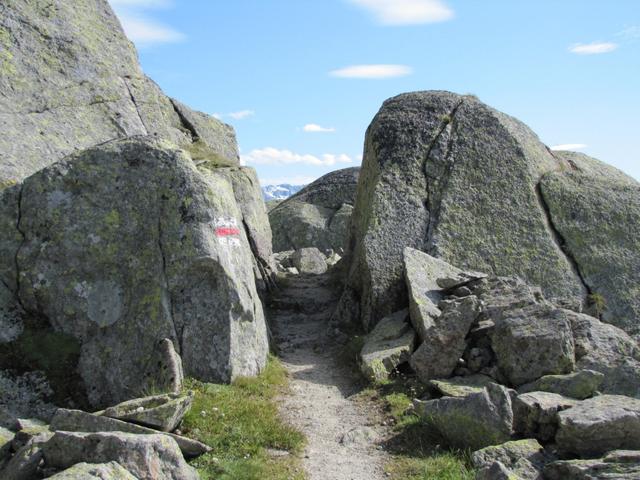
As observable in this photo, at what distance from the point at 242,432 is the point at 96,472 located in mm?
4712

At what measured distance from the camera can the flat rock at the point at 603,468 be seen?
8.91m

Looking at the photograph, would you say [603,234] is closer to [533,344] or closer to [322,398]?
[533,344]

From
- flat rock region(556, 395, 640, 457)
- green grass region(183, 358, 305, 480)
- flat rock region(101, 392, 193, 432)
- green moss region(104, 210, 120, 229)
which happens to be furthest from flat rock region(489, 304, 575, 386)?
green moss region(104, 210, 120, 229)

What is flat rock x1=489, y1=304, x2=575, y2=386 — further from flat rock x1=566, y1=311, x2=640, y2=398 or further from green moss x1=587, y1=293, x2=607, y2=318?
green moss x1=587, y1=293, x2=607, y2=318

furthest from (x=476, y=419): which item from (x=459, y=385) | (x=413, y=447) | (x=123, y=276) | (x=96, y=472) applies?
(x=123, y=276)

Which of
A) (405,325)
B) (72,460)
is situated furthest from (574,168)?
(72,460)

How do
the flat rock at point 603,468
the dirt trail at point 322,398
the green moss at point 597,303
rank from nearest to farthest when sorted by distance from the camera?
the flat rock at point 603,468 < the dirt trail at point 322,398 < the green moss at point 597,303

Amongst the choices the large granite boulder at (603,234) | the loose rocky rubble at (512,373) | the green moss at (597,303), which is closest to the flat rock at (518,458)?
the loose rocky rubble at (512,373)

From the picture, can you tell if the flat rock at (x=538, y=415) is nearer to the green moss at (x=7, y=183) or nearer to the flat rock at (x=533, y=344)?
the flat rock at (x=533, y=344)

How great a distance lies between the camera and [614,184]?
24328mm

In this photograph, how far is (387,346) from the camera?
17391 mm

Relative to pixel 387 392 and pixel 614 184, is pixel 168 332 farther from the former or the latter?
pixel 614 184

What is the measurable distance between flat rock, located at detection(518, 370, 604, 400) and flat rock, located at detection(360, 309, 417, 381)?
3.85 m

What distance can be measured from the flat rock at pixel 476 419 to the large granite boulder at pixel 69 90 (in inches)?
476
